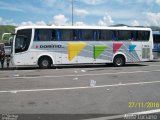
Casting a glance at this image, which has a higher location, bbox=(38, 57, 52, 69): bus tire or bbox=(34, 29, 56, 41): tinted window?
bbox=(34, 29, 56, 41): tinted window

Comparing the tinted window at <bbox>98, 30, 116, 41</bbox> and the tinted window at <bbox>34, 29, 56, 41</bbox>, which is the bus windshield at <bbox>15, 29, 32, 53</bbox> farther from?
the tinted window at <bbox>98, 30, 116, 41</bbox>

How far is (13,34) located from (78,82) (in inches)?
362

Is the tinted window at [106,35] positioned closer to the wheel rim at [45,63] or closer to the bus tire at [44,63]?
the bus tire at [44,63]

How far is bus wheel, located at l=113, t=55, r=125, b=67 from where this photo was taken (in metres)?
25.3

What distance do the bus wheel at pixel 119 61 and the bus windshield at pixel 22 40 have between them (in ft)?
22.7

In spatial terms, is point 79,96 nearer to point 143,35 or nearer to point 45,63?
point 45,63

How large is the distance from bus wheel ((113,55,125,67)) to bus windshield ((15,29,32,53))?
6.90 metres

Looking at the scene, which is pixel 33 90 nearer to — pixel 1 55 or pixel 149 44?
pixel 1 55

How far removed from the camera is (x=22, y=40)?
22750mm

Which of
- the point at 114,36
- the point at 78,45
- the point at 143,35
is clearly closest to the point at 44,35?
the point at 78,45

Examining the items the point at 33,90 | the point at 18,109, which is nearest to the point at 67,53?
the point at 33,90

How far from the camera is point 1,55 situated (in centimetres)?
2305

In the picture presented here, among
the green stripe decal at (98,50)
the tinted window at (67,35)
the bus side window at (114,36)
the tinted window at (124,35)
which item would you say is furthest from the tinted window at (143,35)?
the tinted window at (67,35)

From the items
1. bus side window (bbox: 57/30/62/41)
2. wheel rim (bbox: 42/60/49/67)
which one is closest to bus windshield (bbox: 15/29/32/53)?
wheel rim (bbox: 42/60/49/67)
